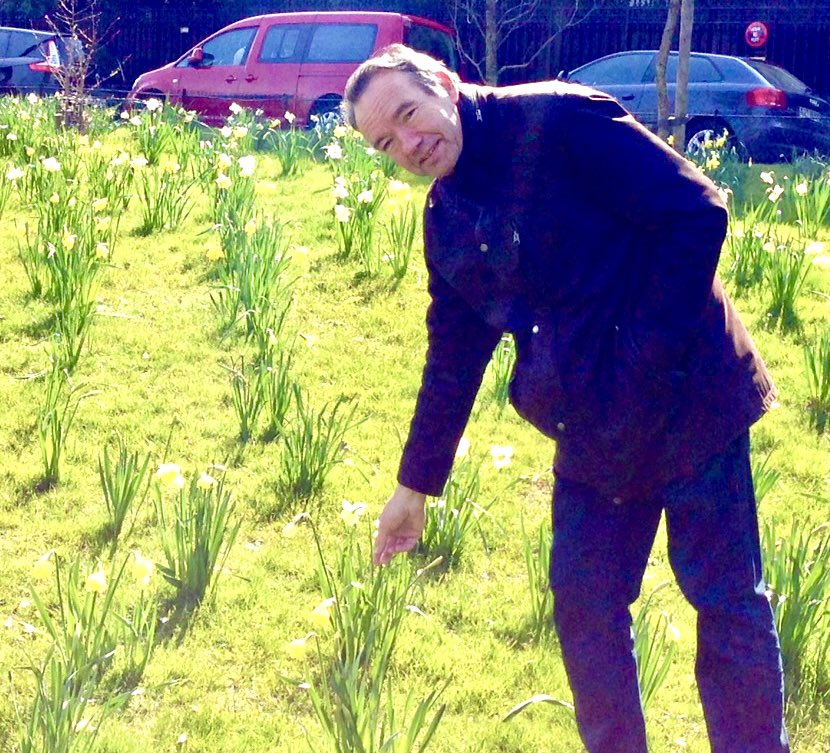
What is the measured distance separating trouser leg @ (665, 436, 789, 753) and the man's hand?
1.73 feet

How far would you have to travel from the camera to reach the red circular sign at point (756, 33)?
18.6 meters

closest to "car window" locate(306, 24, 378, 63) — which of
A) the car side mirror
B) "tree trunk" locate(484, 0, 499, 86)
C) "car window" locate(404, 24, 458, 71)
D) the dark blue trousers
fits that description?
"car window" locate(404, 24, 458, 71)

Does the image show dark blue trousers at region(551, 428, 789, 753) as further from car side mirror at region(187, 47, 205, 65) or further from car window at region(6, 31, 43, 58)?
car window at region(6, 31, 43, 58)

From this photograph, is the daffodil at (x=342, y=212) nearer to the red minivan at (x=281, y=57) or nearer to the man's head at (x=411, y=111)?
the man's head at (x=411, y=111)

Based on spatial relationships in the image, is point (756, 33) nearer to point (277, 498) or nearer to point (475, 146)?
point (277, 498)

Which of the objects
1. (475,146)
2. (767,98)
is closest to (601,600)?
(475,146)

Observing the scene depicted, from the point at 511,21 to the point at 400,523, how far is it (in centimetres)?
1758

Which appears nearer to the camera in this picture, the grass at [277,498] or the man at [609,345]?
the man at [609,345]

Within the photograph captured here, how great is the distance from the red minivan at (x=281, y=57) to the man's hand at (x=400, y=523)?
11100mm

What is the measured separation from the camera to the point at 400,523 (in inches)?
94.8

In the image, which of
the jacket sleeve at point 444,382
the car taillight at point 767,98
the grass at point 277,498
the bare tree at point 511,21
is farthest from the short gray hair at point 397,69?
the bare tree at point 511,21

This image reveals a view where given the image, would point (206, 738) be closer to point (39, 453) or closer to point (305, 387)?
point (39, 453)

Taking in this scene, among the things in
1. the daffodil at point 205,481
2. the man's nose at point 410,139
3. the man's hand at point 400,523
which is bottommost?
the daffodil at point 205,481

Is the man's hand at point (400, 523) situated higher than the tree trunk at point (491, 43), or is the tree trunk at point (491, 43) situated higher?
the man's hand at point (400, 523)
